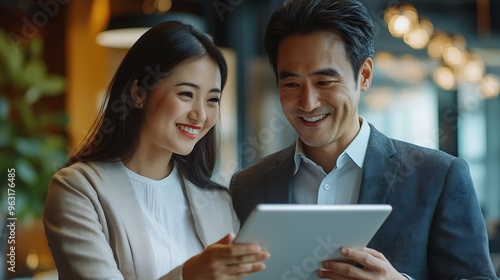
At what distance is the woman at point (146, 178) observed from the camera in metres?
1.74

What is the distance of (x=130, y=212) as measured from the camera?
5.96ft

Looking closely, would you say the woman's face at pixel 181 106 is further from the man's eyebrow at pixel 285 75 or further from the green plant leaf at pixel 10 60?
the green plant leaf at pixel 10 60

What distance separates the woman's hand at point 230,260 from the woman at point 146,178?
4.3 inches

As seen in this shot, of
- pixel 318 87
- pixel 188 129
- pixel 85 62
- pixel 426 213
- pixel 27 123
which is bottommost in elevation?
pixel 426 213

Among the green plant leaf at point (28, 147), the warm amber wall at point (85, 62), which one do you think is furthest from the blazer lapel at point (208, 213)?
the warm amber wall at point (85, 62)

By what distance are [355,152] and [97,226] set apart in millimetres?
724

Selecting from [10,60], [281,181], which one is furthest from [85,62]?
[281,181]

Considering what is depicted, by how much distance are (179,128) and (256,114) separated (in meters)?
3.79

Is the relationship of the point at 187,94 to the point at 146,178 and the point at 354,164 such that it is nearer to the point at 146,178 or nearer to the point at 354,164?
the point at 146,178

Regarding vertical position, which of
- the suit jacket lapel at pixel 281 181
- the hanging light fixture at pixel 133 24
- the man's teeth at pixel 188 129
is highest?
the hanging light fixture at pixel 133 24

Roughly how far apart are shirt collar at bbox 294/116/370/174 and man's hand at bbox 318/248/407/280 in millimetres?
423

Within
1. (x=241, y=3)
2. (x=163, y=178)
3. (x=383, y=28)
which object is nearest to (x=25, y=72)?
(x=241, y=3)

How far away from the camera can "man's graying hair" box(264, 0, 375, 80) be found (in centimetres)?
197

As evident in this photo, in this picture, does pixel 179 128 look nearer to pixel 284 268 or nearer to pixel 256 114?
pixel 284 268
